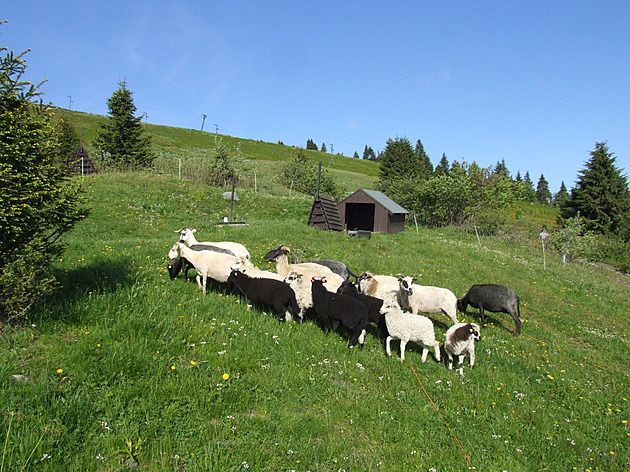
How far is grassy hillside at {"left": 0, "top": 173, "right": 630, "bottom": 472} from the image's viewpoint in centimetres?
402

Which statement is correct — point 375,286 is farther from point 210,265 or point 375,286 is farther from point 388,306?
point 210,265

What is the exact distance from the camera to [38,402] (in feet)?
13.5

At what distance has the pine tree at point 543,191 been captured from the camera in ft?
428

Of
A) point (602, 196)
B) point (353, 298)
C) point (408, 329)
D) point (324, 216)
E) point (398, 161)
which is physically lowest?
point (408, 329)

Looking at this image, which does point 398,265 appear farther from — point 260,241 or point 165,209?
point 165,209

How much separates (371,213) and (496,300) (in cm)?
1939

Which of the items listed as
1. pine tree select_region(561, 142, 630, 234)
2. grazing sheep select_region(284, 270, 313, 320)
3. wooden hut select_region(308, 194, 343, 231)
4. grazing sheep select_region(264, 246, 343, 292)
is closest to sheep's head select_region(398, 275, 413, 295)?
grazing sheep select_region(264, 246, 343, 292)

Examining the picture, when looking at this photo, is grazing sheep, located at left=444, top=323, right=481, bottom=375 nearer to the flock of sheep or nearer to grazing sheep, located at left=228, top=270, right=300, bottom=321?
the flock of sheep

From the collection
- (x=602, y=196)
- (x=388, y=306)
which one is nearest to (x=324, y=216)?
(x=388, y=306)

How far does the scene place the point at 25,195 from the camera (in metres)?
5.44

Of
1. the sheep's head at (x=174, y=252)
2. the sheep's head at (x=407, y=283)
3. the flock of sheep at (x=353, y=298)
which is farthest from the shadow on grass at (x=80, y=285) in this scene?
the sheep's head at (x=407, y=283)

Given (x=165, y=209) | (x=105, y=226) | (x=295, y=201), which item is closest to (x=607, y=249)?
(x=295, y=201)

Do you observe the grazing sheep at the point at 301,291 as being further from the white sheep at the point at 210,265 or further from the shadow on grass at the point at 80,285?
the shadow on grass at the point at 80,285

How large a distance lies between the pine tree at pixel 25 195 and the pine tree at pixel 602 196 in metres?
53.2
